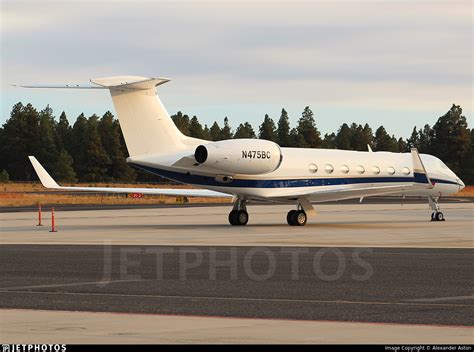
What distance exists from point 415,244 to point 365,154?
15.4 meters

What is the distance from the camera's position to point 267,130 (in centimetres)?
17262

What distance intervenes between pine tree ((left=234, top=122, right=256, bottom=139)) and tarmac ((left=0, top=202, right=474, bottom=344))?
492 ft

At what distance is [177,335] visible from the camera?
11422mm

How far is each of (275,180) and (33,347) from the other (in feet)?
98.9

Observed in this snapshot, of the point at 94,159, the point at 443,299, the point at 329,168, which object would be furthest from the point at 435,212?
the point at 94,159

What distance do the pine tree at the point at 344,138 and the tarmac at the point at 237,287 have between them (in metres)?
146

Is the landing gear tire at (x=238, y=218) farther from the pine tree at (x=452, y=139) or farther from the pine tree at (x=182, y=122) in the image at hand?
the pine tree at (x=182, y=122)

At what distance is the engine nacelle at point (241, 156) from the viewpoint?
37.5 metres

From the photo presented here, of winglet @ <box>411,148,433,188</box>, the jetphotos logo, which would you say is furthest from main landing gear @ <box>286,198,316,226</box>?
the jetphotos logo

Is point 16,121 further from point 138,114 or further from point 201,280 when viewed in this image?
point 201,280

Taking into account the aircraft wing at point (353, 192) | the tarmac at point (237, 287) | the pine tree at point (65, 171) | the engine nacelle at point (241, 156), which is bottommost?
the pine tree at point (65, 171)

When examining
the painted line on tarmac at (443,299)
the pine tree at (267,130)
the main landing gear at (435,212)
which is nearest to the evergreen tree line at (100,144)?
the pine tree at (267,130)

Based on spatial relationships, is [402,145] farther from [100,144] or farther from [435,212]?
[435,212]

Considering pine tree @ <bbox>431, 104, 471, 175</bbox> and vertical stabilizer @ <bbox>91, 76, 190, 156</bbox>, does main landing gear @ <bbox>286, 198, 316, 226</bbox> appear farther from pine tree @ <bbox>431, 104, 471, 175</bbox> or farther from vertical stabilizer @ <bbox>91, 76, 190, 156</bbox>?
pine tree @ <bbox>431, 104, 471, 175</bbox>
